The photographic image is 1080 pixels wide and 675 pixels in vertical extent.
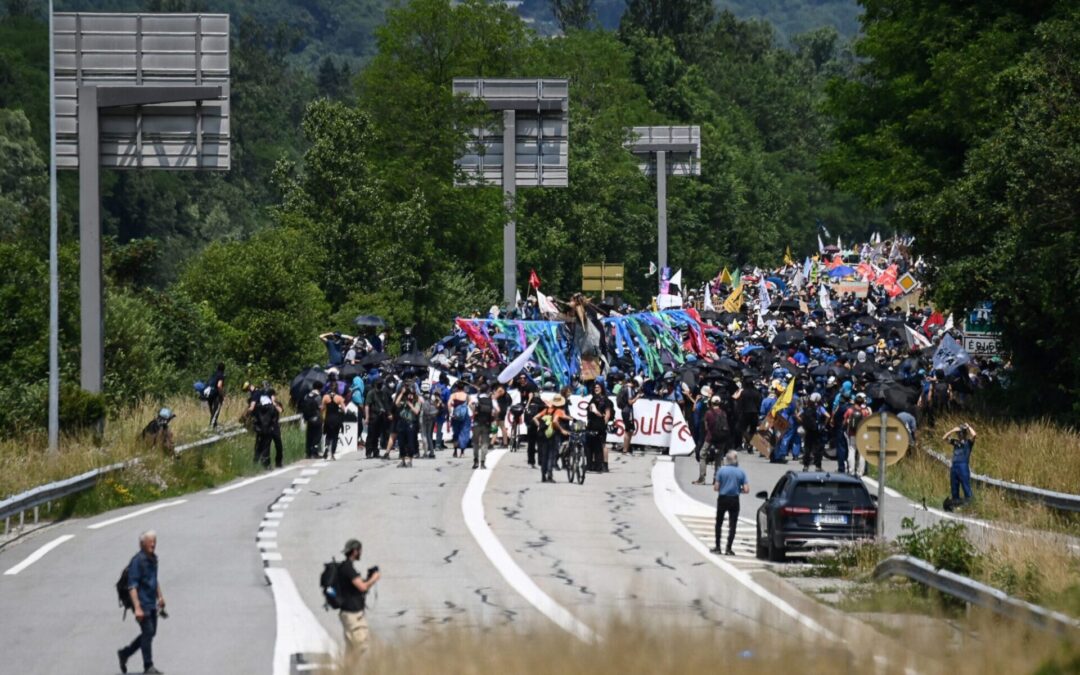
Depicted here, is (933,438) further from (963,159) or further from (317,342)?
(317,342)

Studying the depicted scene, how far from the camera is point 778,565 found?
25766 millimetres

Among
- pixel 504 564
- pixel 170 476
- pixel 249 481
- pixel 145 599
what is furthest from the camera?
pixel 249 481

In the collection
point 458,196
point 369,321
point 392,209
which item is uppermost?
point 458,196

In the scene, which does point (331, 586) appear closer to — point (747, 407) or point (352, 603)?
point (352, 603)

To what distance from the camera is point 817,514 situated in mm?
25922

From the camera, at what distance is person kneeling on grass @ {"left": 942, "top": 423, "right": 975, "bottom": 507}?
3053 centimetres

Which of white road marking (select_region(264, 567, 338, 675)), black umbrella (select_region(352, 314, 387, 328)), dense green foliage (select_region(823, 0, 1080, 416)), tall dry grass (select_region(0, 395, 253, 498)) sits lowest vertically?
white road marking (select_region(264, 567, 338, 675))

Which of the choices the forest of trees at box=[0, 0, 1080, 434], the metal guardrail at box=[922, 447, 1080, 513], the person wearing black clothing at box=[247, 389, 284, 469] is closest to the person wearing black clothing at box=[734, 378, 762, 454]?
the forest of trees at box=[0, 0, 1080, 434]

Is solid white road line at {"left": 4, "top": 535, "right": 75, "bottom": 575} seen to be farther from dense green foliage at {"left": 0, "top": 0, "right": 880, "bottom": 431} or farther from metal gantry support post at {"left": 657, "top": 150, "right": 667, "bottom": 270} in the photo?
metal gantry support post at {"left": 657, "top": 150, "right": 667, "bottom": 270}

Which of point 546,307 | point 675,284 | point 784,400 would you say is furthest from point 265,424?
point 675,284

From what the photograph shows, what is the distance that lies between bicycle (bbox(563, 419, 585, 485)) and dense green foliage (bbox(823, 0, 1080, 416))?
8.92 metres

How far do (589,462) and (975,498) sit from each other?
950 cm

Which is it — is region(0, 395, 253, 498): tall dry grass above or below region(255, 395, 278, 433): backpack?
below

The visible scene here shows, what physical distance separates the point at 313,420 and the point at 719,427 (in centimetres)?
898
